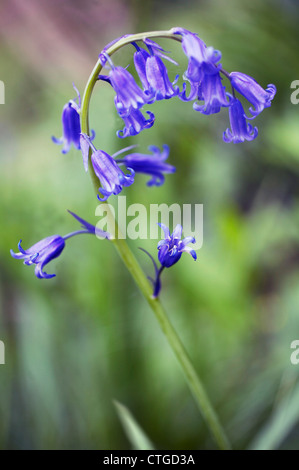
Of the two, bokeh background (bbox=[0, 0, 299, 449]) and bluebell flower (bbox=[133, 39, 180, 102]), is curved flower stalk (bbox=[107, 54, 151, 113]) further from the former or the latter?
bokeh background (bbox=[0, 0, 299, 449])

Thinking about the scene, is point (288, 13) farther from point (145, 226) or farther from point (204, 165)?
point (145, 226)

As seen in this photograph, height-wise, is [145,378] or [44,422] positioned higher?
[145,378]

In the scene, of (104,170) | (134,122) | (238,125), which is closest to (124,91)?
(134,122)

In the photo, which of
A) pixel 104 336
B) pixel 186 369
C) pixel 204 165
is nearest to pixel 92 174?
pixel 186 369

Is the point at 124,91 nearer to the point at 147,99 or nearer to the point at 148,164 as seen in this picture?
the point at 147,99

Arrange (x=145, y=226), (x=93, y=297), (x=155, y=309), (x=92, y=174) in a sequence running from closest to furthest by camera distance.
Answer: (x=92, y=174), (x=155, y=309), (x=93, y=297), (x=145, y=226)

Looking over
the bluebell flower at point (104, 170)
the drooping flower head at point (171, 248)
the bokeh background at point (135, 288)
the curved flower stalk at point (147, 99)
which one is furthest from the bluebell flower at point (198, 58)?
the bokeh background at point (135, 288)
